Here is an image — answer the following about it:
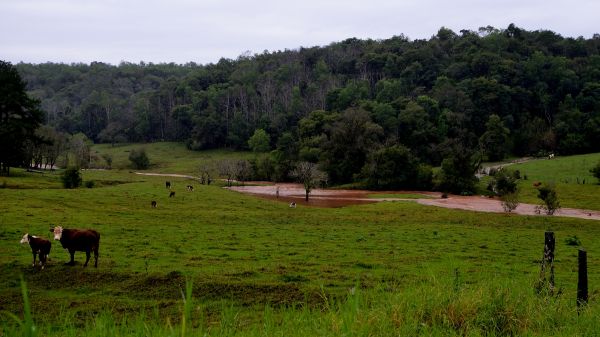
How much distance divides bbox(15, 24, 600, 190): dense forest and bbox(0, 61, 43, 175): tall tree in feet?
156

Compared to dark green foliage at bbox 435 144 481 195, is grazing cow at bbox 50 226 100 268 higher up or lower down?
lower down

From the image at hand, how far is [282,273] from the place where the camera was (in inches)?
695

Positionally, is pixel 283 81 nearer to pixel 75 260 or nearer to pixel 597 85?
pixel 597 85

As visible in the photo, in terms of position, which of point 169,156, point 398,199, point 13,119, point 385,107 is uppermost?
point 385,107

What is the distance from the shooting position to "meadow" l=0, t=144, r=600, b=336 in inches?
256

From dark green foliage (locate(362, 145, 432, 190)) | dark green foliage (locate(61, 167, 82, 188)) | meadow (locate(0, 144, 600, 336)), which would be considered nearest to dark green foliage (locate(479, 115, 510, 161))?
dark green foliage (locate(362, 145, 432, 190))

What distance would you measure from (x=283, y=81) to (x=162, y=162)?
58.3 meters

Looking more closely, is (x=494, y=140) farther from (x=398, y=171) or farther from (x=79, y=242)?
(x=79, y=242)

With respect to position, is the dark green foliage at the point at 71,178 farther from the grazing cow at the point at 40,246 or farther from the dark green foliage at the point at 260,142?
the dark green foliage at the point at 260,142

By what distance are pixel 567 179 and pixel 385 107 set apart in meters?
43.9

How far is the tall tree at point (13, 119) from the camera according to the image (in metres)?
60.0

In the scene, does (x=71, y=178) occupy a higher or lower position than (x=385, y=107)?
lower

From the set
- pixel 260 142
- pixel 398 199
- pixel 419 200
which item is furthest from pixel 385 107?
pixel 419 200

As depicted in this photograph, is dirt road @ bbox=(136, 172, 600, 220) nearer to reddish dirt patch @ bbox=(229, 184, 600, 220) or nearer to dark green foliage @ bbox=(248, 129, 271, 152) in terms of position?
reddish dirt patch @ bbox=(229, 184, 600, 220)
